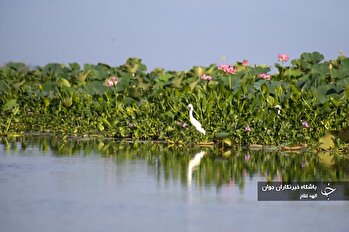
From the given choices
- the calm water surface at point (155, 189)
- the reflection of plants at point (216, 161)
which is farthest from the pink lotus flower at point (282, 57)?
the calm water surface at point (155, 189)

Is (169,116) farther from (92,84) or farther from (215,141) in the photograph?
(92,84)

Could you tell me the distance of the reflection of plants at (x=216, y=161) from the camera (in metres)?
12.3

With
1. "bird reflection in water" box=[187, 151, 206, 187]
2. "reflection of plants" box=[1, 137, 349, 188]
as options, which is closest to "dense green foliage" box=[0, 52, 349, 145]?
"reflection of plants" box=[1, 137, 349, 188]

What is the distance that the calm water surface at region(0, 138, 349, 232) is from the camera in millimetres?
9234

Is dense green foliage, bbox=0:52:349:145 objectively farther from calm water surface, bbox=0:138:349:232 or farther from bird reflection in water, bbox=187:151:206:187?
bird reflection in water, bbox=187:151:206:187

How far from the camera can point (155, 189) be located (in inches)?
441

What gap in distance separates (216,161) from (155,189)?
295cm

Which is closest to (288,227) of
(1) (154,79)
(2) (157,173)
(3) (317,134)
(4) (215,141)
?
(2) (157,173)

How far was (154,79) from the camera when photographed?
68.4 feet

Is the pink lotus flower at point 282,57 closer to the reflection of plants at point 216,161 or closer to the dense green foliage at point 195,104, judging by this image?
the dense green foliage at point 195,104

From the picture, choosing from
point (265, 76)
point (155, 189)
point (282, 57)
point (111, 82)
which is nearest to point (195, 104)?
point (265, 76)

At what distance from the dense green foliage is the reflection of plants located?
53 centimetres

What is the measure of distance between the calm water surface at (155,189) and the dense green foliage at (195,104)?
70 cm

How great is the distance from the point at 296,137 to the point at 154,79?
5.88 meters
